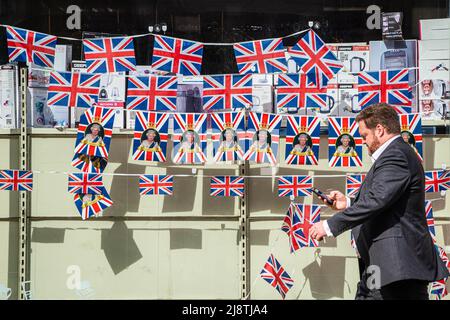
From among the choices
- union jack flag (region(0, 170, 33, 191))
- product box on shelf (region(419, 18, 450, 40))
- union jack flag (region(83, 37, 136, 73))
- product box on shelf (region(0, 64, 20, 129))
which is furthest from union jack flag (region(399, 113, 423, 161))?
product box on shelf (region(0, 64, 20, 129))

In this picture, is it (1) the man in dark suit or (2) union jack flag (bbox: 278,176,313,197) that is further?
(2) union jack flag (bbox: 278,176,313,197)

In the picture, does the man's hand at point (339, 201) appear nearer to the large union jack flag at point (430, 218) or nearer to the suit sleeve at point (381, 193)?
the suit sleeve at point (381, 193)

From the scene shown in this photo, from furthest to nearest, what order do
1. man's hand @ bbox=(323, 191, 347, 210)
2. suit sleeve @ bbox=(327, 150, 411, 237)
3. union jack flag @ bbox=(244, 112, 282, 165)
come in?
union jack flag @ bbox=(244, 112, 282, 165)
man's hand @ bbox=(323, 191, 347, 210)
suit sleeve @ bbox=(327, 150, 411, 237)

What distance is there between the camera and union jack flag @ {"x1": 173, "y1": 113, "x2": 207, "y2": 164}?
216 inches

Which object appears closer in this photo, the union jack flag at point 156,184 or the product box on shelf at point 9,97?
the union jack flag at point 156,184

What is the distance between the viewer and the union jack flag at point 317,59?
213 inches

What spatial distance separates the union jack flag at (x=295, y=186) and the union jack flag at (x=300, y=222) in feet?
0.35

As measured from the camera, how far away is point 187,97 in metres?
5.74

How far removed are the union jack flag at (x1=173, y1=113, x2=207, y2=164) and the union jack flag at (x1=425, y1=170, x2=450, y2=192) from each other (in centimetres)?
196

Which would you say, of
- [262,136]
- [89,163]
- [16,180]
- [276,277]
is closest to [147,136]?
[89,163]

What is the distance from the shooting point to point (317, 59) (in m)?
5.43

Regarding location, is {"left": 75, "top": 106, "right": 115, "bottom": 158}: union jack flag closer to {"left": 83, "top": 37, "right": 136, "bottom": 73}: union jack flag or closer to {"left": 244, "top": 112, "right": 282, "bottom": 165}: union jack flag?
{"left": 83, "top": 37, "right": 136, "bottom": 73}: union jack flag

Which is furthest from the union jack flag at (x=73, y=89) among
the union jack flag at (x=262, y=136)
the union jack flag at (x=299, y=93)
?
the union jack flag at (x=299, y=93)

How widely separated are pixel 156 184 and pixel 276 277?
52.5 inches
